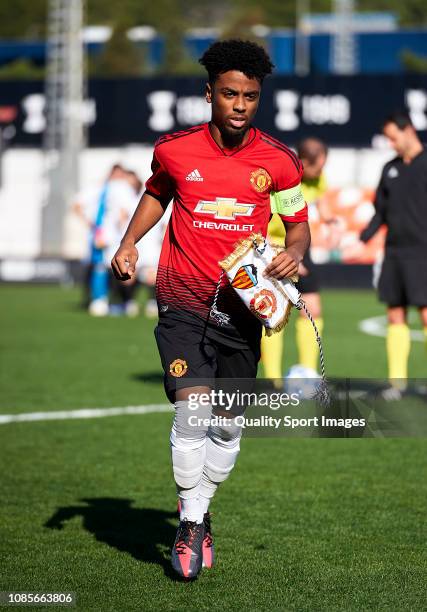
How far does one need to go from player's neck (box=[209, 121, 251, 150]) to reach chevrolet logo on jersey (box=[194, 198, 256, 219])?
0.80 ft

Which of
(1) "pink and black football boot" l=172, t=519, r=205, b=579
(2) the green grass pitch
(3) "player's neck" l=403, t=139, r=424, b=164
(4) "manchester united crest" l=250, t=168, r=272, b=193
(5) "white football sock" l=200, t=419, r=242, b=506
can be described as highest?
(4) "manchester united crest" l=250, t=168, r=272, b=193

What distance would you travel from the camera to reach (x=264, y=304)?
5.32 metres

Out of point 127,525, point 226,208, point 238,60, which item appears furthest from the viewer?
point 127,525

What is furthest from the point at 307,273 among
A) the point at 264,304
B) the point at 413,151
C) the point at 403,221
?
the point at 264,304

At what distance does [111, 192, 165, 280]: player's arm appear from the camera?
18.2 ft

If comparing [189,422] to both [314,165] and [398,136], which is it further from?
[398,136]

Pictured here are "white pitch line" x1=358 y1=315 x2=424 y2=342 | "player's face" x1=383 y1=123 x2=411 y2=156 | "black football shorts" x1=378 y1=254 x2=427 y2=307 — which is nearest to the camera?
"player's face" x1=383 y1=123 x2=411 y2=156

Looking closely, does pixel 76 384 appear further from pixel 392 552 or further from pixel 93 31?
pixel 93 31

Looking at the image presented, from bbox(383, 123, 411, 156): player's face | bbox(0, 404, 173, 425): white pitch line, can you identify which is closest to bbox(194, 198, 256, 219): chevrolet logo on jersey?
bbox(0, 404, 173, 425): white pitch line

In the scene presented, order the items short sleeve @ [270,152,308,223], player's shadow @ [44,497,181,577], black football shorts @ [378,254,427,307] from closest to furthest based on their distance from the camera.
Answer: short sleeve @ [270,152,308,223] < player's shadow @ [44,497,181,577] < black football shorts @ [378,254,427,307]

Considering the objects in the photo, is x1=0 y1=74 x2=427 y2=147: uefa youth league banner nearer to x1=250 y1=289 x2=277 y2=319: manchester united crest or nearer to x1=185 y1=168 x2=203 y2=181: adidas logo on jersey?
x1=185 y1=168 x2=203 y2=181: adidas logo on jersey

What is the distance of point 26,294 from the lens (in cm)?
2694

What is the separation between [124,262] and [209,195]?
47cm

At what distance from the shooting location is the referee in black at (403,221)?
10.8 meters
